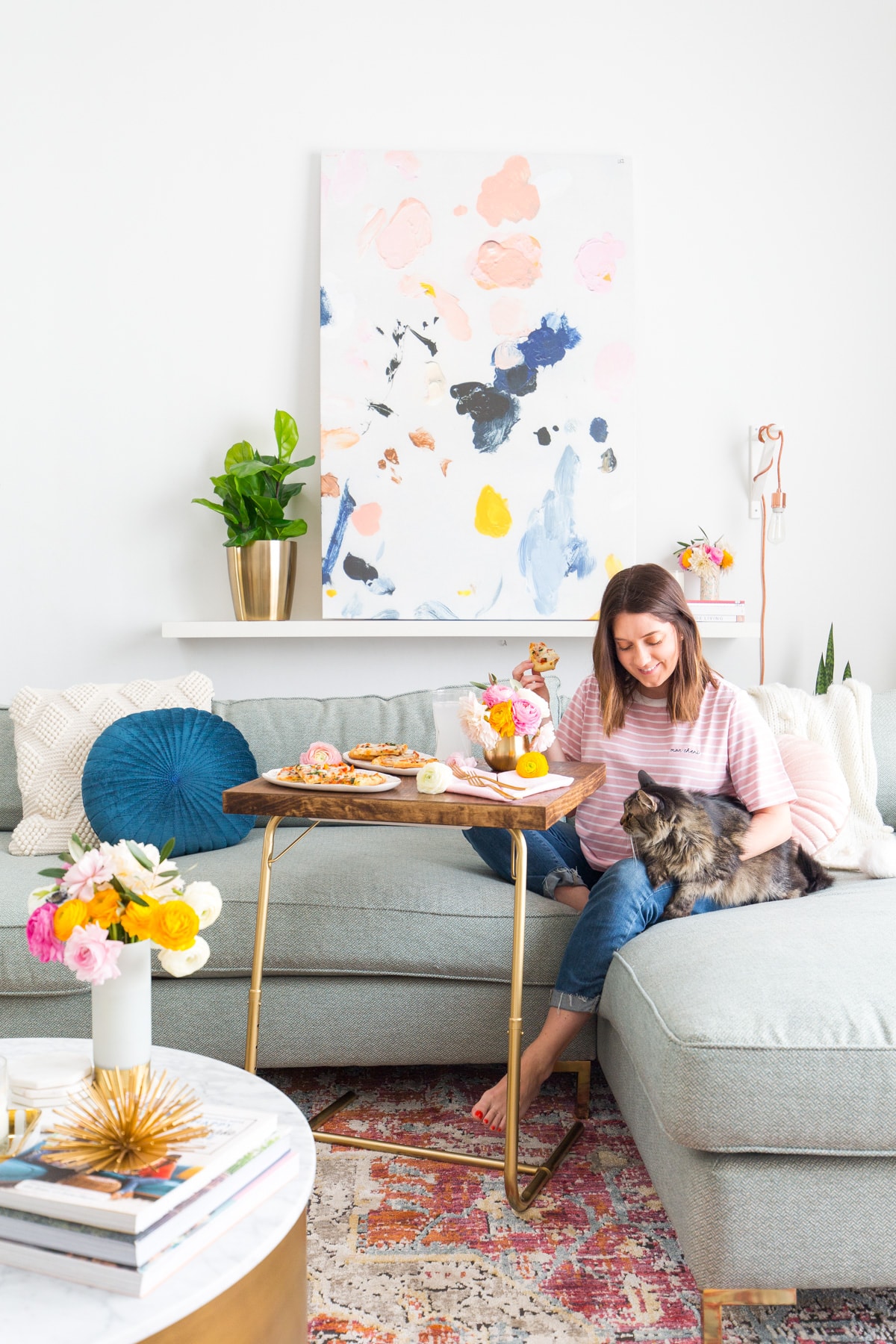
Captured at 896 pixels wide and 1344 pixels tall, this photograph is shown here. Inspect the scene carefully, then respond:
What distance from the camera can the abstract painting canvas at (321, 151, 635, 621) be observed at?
A: 2.82 m

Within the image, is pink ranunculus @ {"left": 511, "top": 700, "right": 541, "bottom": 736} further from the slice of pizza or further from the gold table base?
the slice of pizza

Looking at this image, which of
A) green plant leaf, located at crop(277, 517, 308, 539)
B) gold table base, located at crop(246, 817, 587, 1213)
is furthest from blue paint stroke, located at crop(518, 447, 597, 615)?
gold table base, located at crop(246, 817, 587, 1213)

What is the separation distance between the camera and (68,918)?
3.14 feet

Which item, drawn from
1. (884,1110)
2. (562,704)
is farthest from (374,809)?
(562,704)

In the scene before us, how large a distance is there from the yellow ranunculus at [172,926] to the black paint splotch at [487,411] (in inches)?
81.8

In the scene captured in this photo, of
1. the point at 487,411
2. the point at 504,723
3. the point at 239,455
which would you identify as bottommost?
the point at 504,723

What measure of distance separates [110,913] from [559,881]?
104 centimetres

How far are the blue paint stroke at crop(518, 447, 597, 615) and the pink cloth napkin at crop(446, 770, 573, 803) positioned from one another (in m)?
1.26

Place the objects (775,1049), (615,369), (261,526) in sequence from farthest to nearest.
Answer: (615,369)
(261,526)
(775,1049)

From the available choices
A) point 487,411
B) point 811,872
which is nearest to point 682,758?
point 811,872

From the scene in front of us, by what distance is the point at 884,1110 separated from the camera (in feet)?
3.86

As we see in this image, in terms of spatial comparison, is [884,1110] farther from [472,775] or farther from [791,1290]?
[472,775]

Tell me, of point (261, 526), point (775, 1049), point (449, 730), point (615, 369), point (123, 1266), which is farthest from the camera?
point (615, 369)

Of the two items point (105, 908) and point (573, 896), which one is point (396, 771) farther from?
point (105, 908)
